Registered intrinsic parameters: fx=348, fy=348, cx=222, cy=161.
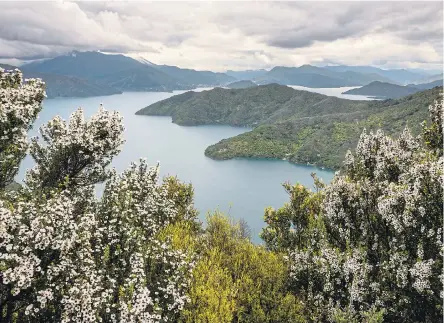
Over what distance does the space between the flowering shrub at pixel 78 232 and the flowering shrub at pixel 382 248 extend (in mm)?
8311

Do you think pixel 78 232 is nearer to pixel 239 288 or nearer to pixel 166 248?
pixel 166 248

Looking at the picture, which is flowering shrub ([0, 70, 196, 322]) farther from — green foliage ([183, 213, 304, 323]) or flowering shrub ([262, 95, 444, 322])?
flowering shrub ([262, 95, 444, 322])

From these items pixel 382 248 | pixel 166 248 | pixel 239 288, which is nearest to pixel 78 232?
pixel 166 248

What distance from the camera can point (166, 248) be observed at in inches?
→ 702

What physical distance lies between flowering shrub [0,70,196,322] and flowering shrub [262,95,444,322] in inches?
327

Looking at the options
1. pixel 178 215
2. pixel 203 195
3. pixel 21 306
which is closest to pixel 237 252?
pixel 178 215

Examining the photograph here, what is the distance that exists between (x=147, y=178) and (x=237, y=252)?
28.6 ft

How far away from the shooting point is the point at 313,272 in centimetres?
2130

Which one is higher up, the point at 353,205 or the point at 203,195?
the point at 353,205

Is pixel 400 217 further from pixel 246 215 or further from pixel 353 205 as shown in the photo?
pixel 246 215

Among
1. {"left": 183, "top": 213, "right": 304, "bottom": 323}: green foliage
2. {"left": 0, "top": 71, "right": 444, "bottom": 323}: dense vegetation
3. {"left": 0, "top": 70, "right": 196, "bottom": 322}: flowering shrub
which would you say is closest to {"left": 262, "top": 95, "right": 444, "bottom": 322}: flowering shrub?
{"left": 0, "top": 71, "right": 444, "bottom": 323}: dense vegetation

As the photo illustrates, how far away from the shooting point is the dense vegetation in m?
13.5

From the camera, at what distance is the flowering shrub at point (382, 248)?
1845 cm

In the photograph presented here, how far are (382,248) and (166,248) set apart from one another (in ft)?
44.8
